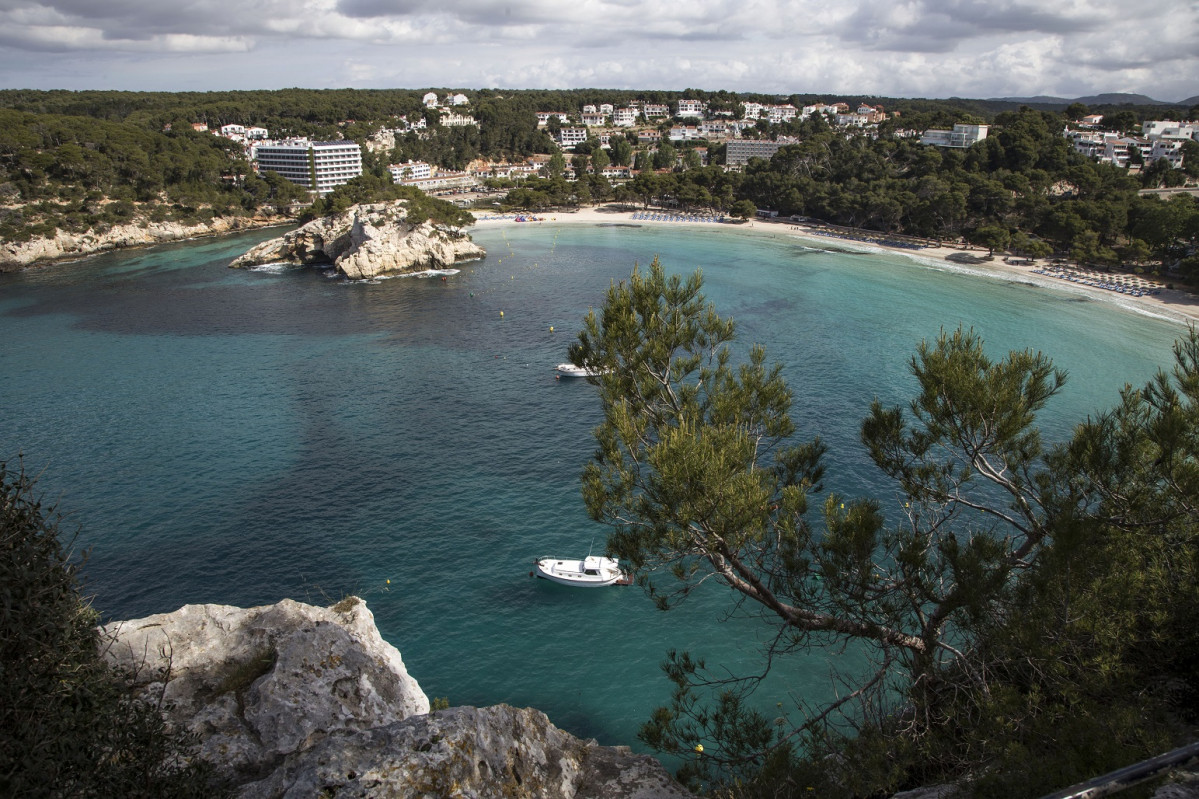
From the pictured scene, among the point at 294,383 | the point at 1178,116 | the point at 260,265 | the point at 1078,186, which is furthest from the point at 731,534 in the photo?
the point at 1178,116

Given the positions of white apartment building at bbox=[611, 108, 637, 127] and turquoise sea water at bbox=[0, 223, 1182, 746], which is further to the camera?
white apartment building at bbox=[611, 108, 637, 127]

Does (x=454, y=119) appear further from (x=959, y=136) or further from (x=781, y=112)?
(x=959, y=136)

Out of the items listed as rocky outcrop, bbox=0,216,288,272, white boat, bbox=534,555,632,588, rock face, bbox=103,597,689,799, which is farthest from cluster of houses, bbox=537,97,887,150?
rock face, bbox=103,597,689,799

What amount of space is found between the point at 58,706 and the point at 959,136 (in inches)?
4992

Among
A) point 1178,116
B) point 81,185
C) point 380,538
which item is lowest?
point 380,538

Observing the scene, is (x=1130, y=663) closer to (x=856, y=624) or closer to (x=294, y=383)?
(x=856, y=624)

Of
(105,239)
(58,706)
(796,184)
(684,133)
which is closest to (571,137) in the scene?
(684,133)

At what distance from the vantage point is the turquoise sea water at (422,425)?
18844 millimetres

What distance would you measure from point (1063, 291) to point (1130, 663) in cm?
5467

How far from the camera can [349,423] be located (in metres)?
30.9

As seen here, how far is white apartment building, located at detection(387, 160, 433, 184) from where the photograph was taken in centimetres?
11190

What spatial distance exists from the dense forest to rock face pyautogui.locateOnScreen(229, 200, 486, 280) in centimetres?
583

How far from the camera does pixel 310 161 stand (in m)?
101

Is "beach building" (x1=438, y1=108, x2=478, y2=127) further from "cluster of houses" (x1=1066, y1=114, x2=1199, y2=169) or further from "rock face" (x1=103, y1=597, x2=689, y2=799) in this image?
"rock face" (x1=103, y1=597, x2=689, y2=799)
